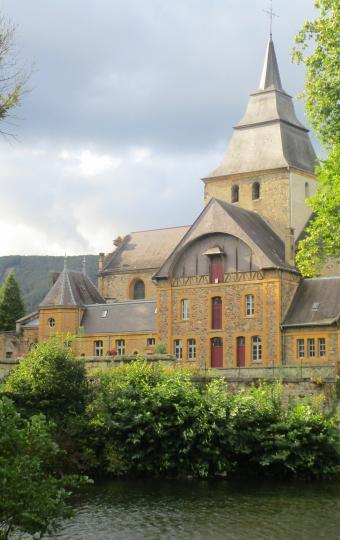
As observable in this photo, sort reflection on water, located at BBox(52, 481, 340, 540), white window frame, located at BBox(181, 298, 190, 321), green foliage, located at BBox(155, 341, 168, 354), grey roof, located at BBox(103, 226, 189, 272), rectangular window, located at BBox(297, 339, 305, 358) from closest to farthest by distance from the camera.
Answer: reflection on water, located at BBox(52, 481, 340, 540) < rectangular window, located at BBox(297, 339, 305, 358) < green foliage, located at BBox(155, 341, 168, 354) < white window frame, located at BBox(181, 298, 190, 321) < grey roof, located at BBox(103, 226, 189, 272)

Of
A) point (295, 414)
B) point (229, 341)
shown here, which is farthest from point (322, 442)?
point (229, 341)

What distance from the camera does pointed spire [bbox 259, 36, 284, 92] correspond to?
6838 cm

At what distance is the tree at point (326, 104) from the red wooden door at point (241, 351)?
24108mm

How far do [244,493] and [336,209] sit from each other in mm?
10045

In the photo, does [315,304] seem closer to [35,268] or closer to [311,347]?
[311,347]

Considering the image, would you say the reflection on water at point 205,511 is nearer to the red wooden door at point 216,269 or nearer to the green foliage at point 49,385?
the green foliage at point 49,385

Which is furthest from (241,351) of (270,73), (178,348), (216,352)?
(270,73)

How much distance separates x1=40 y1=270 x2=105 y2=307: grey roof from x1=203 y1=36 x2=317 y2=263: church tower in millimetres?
11245


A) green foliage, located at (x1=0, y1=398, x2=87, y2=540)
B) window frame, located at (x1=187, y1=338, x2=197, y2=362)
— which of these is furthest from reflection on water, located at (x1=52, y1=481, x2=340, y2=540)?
window frame, located at (x1=187, y1=338, x2=197, y2=362)

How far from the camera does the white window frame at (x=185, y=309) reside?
60053 mm

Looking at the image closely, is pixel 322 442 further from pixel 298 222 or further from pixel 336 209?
pixel 298 222

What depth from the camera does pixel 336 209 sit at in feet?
108

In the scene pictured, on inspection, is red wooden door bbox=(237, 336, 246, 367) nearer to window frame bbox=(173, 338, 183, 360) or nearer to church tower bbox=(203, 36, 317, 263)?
window frame bbox=(173, 338, 183, 360)

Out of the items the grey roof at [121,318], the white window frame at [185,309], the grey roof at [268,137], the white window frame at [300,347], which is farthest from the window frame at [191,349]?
the grey roof at [268,137]
